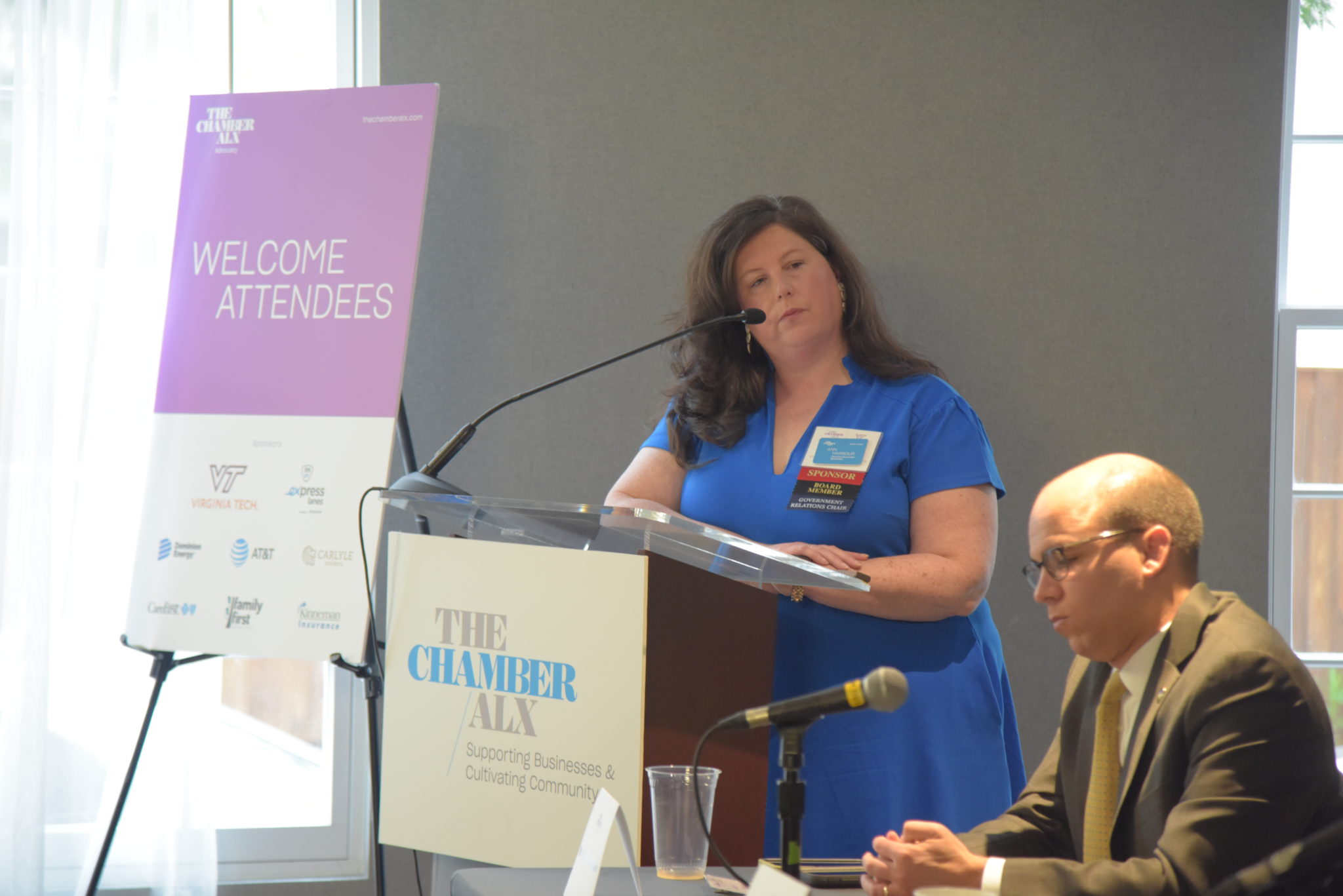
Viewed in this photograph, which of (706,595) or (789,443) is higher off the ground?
(789,443)

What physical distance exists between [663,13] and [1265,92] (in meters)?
1.68

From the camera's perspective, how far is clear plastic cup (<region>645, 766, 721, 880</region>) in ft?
4.11

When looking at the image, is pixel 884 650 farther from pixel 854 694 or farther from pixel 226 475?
pixel 226 475

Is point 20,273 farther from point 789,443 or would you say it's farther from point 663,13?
point 789,443

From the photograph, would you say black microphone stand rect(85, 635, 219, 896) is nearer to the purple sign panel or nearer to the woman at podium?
the purple sign panel

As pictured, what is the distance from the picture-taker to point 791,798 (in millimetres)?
1001

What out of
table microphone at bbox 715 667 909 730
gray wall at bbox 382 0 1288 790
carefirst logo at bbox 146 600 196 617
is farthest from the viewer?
gray wall at bbox 382 0 1288 790

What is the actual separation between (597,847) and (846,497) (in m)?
1.04

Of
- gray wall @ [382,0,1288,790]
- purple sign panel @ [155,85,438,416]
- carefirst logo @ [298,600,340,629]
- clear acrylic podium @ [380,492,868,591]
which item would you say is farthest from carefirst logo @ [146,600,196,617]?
clear acrylic podium @ [380,492,868,591]

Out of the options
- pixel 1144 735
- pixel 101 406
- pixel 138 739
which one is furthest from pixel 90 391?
pixel 1144 735

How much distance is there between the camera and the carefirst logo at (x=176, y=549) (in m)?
2.55

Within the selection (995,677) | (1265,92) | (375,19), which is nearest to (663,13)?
(375,19)

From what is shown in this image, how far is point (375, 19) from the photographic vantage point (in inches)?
120

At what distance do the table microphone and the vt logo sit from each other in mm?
1864
